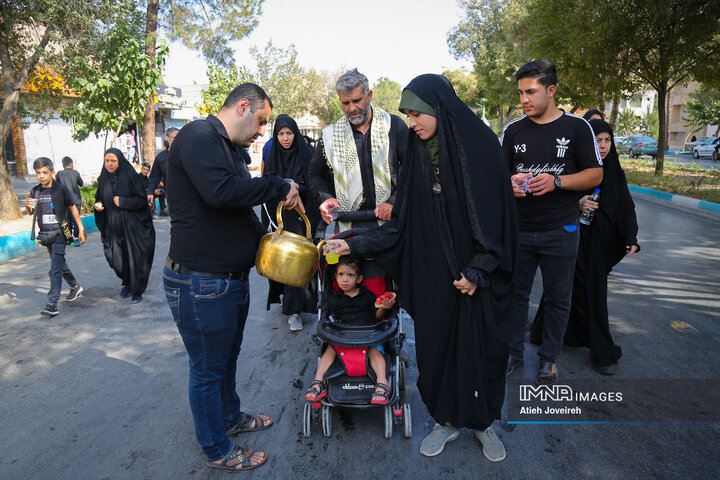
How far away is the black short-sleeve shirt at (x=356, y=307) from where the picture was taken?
343cm

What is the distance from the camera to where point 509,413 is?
3.35m

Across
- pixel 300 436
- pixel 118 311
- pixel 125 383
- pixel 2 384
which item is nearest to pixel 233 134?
pixel 300 436

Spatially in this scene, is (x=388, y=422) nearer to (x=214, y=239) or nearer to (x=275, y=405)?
(x=275, y=405)

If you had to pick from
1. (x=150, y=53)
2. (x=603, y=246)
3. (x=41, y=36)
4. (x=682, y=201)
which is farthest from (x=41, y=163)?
(x=682, y=201)

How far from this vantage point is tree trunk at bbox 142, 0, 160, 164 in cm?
1272

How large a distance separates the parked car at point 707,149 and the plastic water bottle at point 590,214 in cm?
2967

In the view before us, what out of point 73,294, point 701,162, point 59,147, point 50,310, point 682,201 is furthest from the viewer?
point 701,162

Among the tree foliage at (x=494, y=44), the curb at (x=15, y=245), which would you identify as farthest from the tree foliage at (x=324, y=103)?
the curb at (x=15, y=245)

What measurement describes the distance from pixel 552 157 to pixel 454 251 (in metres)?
1.28

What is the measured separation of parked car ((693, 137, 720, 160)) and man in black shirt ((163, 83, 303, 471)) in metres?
32.2

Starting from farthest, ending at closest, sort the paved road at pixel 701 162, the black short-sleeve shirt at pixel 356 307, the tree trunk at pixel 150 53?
the paved road at pixel 701 162 → the tree trunk at pixel 150 53 → the black short-sleeve shirt at pixel 356 307

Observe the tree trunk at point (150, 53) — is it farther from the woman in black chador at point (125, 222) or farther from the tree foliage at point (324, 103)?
the tree foliage at point (324, 103)

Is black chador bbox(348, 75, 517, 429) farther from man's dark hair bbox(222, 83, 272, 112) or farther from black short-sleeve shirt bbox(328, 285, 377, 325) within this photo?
man's dark hair bbox(222, 83, 272, 112)

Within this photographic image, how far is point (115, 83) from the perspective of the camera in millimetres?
9961
